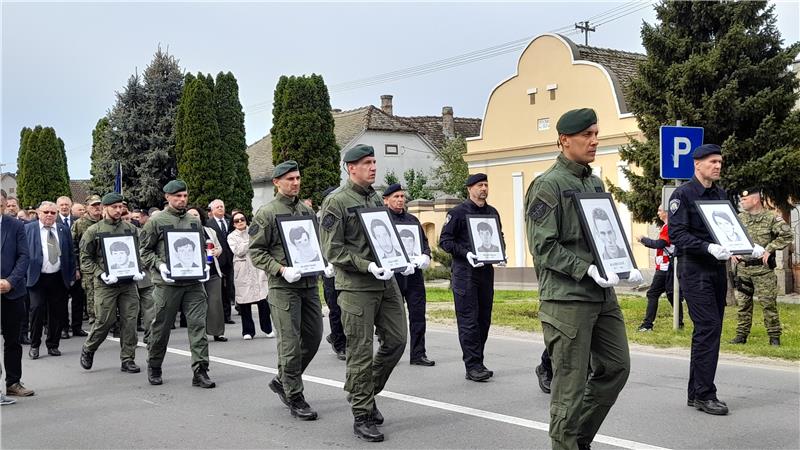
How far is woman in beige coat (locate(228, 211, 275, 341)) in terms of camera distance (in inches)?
521

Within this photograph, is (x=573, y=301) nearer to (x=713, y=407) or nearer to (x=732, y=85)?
(x=713, y=407)

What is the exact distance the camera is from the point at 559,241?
5.10 meters

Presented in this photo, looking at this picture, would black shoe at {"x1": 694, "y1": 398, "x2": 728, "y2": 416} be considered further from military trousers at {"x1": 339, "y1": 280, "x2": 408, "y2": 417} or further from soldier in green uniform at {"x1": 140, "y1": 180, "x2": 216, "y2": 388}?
soldier in green uniform at {"x1": 140, "y1": 180, "x2": 216, "y2": 388}

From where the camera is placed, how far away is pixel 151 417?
7.57 m

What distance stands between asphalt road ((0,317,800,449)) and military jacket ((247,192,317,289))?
46.2 inches

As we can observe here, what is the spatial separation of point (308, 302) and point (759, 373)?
4.87 metres

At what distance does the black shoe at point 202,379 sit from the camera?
8.98 metres

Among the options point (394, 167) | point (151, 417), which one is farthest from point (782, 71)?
point (394, 167)

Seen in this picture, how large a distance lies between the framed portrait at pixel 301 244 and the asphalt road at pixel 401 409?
1308 millimetres

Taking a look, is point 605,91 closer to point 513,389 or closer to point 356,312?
point 513,389

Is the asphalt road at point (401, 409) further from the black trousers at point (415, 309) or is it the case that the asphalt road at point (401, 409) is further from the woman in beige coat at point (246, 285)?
the woman in beige coat at point (246, 285)

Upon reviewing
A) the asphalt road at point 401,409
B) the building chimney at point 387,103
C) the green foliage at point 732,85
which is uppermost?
the building chimney at point 387,103

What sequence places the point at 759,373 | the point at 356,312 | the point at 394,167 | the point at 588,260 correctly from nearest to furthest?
the point at 588,260 < the point at 356,312 < the point at 759,373 < the point at 394,167

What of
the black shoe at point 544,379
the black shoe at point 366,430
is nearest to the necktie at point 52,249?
the black shoe at point 366,430
